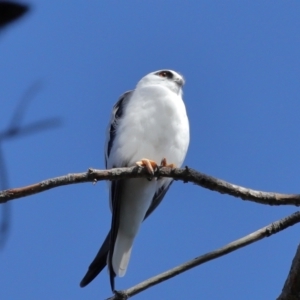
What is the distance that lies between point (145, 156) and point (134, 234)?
2.58 feet

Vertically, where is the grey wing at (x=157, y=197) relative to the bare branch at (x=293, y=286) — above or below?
above

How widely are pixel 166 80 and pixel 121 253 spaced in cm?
245

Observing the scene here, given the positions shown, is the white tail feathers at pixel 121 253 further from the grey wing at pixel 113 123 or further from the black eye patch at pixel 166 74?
the black eye patch at pixel 166 74

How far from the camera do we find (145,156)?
4.76 metres

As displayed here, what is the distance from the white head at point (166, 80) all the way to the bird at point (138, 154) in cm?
80

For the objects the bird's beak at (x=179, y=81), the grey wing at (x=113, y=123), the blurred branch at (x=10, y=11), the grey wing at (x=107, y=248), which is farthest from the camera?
the bird's beak at (x=179, y=81)

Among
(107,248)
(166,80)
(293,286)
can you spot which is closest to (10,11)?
(293,286)

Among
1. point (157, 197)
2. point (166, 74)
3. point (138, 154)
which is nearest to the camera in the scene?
point (138, 154)

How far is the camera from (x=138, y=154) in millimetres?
4750

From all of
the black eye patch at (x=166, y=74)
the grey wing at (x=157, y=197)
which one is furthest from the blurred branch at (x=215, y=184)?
the black eye patch at (x=166, y=74)

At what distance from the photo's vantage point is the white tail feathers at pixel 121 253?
14.5 ft

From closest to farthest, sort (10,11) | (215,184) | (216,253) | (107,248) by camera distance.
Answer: (10,11) < (216,253) < (215,184) < (107,248)

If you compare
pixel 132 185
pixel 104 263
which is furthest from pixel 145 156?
pixel 104 263

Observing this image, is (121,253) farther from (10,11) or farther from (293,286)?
(10,11)
